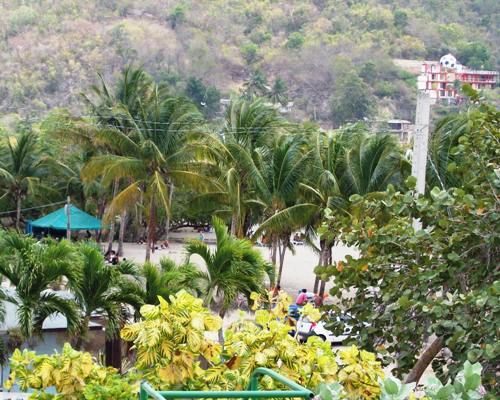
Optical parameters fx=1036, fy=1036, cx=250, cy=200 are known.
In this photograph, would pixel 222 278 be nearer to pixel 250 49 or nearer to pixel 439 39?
pixel 250 49

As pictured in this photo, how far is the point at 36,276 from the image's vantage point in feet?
45.8

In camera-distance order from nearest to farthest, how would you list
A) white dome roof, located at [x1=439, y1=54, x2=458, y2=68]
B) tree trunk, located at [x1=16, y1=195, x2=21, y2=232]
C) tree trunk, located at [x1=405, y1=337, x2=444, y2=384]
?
tree trunk, located at [x1=405, y1=337, x2=444, y2=384]
tree trunk, located at [x1=16, y1=195, x2=21, y2=232]
white dome roof, located at [x1=439, y1=54, x2=458, y2=68]

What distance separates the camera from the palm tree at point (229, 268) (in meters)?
15.4

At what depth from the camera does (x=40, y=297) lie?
14.2 meters

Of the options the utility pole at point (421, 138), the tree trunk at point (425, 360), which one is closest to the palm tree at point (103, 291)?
the utility pole at point (421, 138)

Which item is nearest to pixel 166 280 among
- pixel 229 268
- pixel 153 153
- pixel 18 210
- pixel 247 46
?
pixel 229 268

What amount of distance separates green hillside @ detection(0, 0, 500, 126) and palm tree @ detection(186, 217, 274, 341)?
96.8m

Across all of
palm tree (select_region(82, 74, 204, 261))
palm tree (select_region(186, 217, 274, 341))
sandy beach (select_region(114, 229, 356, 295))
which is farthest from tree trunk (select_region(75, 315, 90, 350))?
sandy beach (select_region(114, 229, 356, 295))

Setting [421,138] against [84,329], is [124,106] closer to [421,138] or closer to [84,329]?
[421,138]

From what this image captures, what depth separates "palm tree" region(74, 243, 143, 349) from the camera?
47.0 feet

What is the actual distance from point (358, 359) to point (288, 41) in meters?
139

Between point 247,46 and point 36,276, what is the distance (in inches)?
5062

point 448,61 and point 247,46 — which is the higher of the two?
point 247,46

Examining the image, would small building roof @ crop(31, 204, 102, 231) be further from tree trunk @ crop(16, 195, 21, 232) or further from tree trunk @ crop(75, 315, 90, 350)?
tree trunk @ crop(75, 315, 90, 350)
